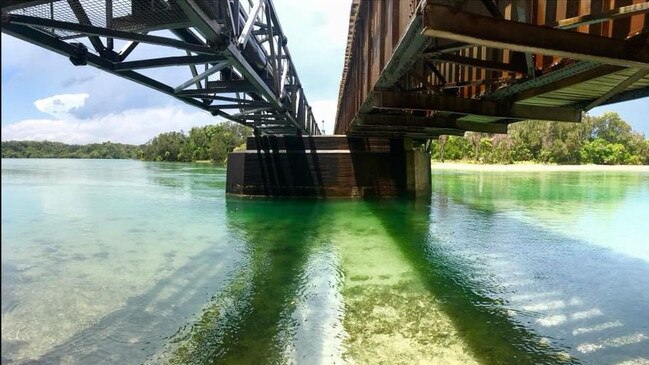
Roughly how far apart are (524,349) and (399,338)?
1677 millimetres

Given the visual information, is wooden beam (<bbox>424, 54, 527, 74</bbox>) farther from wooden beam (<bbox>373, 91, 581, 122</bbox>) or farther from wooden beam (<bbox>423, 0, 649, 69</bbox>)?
wooden beam (<bbox>373, 91, 581, 122</bbox>)

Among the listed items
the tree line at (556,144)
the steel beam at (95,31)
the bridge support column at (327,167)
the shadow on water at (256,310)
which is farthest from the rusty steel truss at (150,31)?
the tree line at (556,144)

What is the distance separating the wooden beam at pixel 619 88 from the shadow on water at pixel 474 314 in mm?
3965

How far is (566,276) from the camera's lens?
31.9 feet

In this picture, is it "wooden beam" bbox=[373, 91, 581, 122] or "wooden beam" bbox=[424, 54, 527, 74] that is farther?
"wooden beam" bbox=[373, 91, 581, 122]

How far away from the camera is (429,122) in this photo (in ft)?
55.0

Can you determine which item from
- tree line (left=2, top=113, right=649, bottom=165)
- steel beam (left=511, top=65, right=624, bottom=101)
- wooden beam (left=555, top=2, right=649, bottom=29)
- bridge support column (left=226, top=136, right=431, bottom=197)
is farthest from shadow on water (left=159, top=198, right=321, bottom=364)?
tree line (left=2, top=113, right=649, bottom=165)

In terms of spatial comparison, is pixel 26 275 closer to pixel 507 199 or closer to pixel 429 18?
pixel 429 18

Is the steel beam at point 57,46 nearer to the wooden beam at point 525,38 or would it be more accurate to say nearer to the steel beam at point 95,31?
the steel beam at point 95,31

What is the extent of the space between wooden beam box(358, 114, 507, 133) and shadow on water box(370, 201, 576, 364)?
4.51 m

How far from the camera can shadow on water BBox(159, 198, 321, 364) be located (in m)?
5.94

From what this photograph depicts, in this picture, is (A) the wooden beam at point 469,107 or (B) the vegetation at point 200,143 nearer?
(A) the wooden beam at point 469,107

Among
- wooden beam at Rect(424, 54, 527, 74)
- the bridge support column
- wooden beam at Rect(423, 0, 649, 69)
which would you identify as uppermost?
wooden beam at Rect(424, 54, 527, 74)

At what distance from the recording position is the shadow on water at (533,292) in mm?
6166
